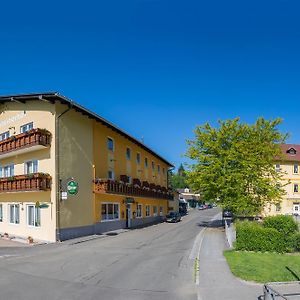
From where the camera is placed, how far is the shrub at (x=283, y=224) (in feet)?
71.3

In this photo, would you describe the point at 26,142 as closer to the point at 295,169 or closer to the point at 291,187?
the point at 291,187

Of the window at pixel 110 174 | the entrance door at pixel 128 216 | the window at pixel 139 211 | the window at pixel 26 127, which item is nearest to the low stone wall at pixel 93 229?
the window at pixel 139 211

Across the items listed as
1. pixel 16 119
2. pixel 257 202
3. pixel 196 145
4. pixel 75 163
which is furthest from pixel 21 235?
pixel 257 202

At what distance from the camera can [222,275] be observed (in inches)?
→ 590

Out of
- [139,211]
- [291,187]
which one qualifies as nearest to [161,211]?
[139,211]

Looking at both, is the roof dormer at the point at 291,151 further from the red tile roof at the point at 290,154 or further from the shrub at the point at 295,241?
the shrub at the point at 295,241

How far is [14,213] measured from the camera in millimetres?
33562

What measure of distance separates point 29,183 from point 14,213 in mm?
6074

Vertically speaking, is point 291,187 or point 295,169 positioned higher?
point 295,169

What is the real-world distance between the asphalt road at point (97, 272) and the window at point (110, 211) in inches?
377

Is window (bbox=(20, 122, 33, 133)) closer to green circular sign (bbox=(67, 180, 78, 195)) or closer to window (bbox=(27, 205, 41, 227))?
window (bbox=(27, 205, 41, 227))

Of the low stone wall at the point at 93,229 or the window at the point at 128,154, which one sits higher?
the window at the point at 128,154

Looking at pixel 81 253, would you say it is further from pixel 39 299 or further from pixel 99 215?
pixel 99 215

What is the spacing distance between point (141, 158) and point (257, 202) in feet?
54.2
